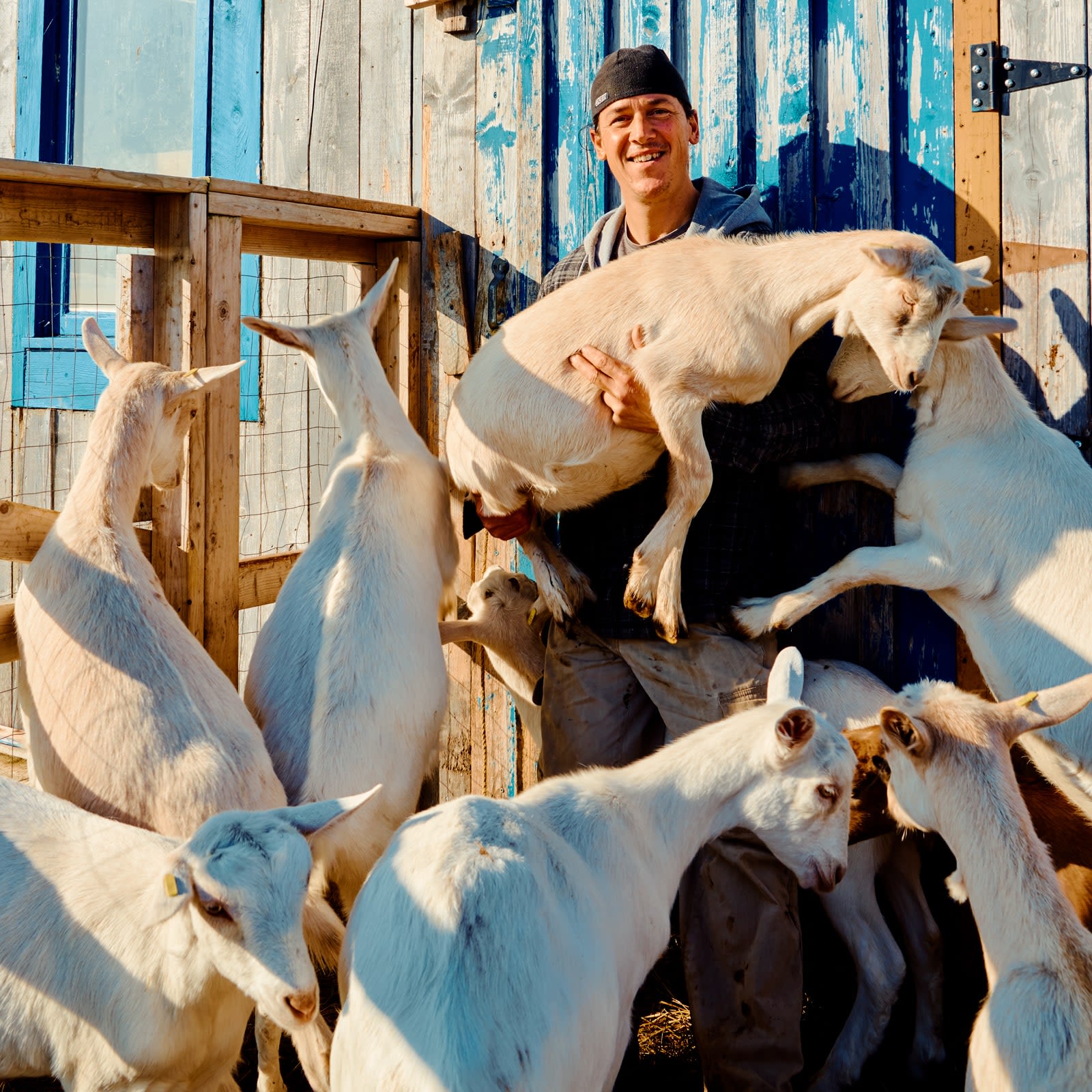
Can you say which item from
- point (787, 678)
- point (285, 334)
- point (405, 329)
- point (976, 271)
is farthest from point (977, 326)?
point (405, 329)

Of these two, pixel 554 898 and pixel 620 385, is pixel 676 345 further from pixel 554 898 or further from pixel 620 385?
pixel 554 898

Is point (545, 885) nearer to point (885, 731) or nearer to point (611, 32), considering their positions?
point (885, 731)

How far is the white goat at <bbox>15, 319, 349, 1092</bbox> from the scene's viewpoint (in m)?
3.14

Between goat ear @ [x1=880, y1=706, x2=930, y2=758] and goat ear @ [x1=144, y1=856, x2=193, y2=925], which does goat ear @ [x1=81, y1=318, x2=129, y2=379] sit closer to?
goat ear @ [x1=144, y1=856, x2=193, y2=925]

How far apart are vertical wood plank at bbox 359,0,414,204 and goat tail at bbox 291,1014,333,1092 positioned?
3.32 metres

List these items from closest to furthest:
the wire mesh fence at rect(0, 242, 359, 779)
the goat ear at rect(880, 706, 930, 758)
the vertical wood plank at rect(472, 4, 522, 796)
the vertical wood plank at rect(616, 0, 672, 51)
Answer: the goat ear at rect(880, 706, 930, 758)
the vertical wood plank at rect(616, 0, 672, 51)
the vertical wood plank at rect(472, 4, 522, 796)
the wire mesh fence at rect(0, 242, 359, 779)

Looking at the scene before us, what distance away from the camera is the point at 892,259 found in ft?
10.3

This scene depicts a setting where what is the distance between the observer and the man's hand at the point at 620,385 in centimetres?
346

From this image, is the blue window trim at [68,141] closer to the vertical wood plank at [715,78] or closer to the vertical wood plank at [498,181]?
the vertical wood plank at [498,181]

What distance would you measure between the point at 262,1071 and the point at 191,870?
122 centimetres

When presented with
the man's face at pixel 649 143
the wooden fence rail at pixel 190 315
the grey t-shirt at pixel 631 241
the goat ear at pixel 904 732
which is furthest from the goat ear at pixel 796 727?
the wooden fence rail at pixel 190 315

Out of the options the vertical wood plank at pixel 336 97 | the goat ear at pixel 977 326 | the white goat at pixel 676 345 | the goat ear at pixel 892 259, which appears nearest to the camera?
the goat ear at pixel 892 259

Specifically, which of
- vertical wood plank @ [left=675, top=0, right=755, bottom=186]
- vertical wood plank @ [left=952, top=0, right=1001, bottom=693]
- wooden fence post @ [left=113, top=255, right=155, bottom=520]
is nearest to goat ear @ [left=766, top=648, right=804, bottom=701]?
vertical wood plank @ [left=952, top=0, right=1001, bottom=693]

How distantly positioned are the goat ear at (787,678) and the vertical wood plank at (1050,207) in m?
1.19
